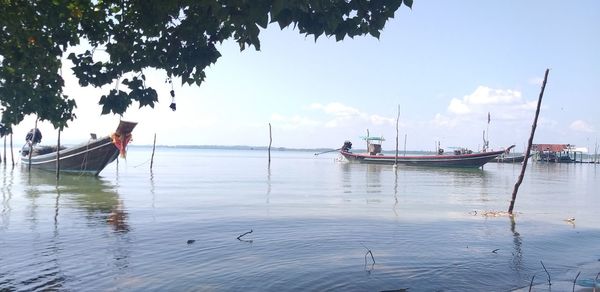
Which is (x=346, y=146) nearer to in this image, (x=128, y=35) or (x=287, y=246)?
(x=287, y=246)

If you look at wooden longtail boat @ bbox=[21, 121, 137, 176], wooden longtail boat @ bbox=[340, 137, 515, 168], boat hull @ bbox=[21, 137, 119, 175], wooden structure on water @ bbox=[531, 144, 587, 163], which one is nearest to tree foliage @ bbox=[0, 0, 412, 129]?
wooden longtail boat @ bbox=[21, 121, 137, 176]

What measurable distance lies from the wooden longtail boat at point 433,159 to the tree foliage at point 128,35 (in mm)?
46269

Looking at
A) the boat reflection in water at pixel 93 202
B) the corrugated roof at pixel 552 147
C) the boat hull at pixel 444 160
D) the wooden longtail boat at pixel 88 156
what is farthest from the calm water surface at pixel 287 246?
the corrugated roof at pixel 552 147

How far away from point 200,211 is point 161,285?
839 centimetres

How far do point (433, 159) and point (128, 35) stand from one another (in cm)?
5226

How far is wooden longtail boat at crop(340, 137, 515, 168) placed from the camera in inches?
2069

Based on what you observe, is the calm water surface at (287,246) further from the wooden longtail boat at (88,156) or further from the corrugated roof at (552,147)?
the corrugated roof at (552,147)

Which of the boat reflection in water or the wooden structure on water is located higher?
the wooden structure on water

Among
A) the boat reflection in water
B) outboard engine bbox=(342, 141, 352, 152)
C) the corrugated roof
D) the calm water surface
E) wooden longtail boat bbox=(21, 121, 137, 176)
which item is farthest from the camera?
the corrugated roof

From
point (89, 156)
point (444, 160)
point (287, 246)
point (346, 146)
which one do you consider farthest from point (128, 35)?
point (346, 146)

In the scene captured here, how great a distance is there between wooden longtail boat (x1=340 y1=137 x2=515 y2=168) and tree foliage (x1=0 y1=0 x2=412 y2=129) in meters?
46.3

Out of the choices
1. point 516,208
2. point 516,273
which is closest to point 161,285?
point 516,273

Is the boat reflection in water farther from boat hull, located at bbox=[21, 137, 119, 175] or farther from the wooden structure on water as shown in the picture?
the wooden structure on water

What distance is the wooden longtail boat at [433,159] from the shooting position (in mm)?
52562
